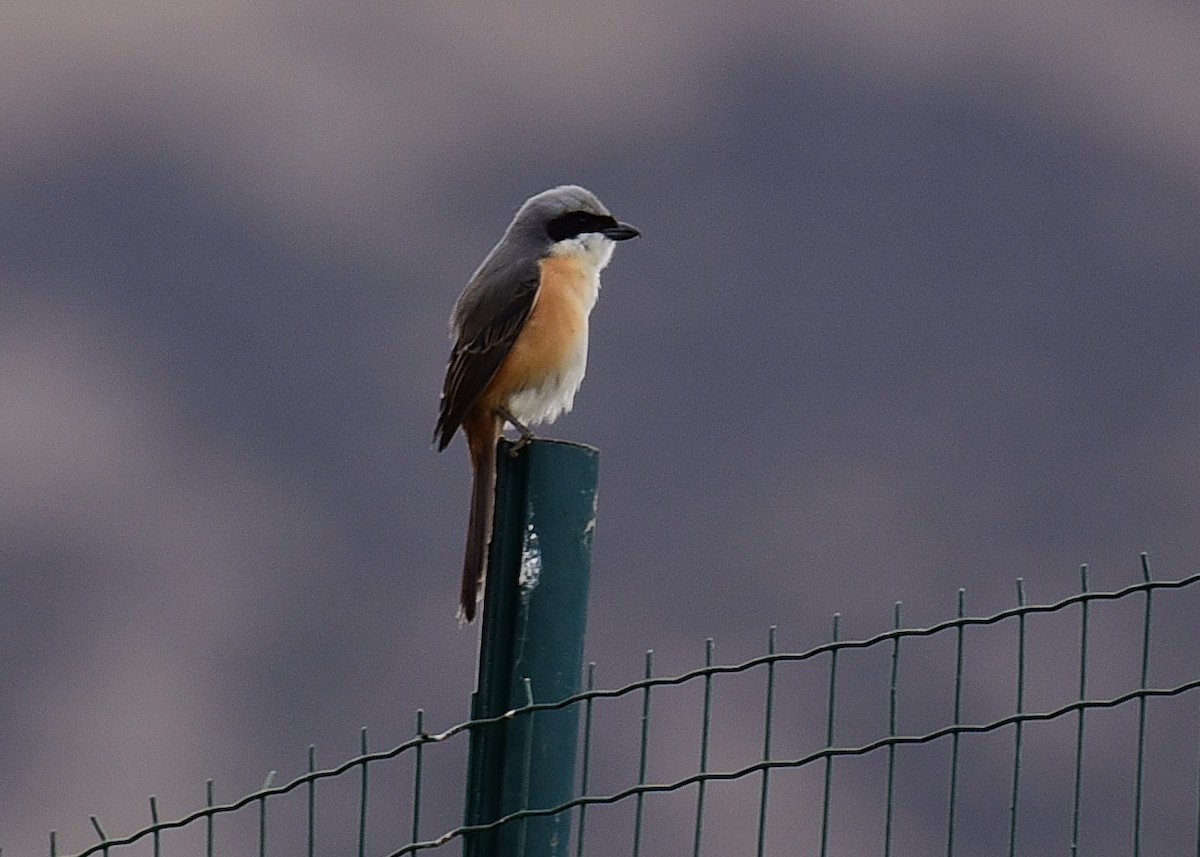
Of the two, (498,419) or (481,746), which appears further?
(498,419)

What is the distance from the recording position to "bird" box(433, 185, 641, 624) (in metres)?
6.24

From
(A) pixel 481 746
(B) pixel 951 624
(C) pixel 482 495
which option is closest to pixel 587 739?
(A) pixel 481 746

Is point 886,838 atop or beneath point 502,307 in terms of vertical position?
beneath

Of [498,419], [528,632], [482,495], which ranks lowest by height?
[528,632]

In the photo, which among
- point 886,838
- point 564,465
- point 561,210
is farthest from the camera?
point 561,210

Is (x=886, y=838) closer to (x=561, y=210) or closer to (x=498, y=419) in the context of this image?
(x=498, y=419)

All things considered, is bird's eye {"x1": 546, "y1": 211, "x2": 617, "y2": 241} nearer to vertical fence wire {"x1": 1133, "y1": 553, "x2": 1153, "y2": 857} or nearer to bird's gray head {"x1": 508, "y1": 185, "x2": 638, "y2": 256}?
bird's gray head {"x1": 508, "y1": 185, "x2": 638, "y2": 256}

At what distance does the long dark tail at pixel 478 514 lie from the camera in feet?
16.7

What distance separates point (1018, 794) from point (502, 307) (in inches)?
140

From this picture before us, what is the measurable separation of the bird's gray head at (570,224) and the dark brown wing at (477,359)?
29 cm

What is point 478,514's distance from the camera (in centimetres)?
543

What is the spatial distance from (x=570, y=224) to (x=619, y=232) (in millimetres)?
172

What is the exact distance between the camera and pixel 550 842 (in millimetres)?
3604

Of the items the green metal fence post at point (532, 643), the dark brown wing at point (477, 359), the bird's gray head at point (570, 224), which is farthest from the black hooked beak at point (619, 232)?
the green metal fence post at point (532, 643)
